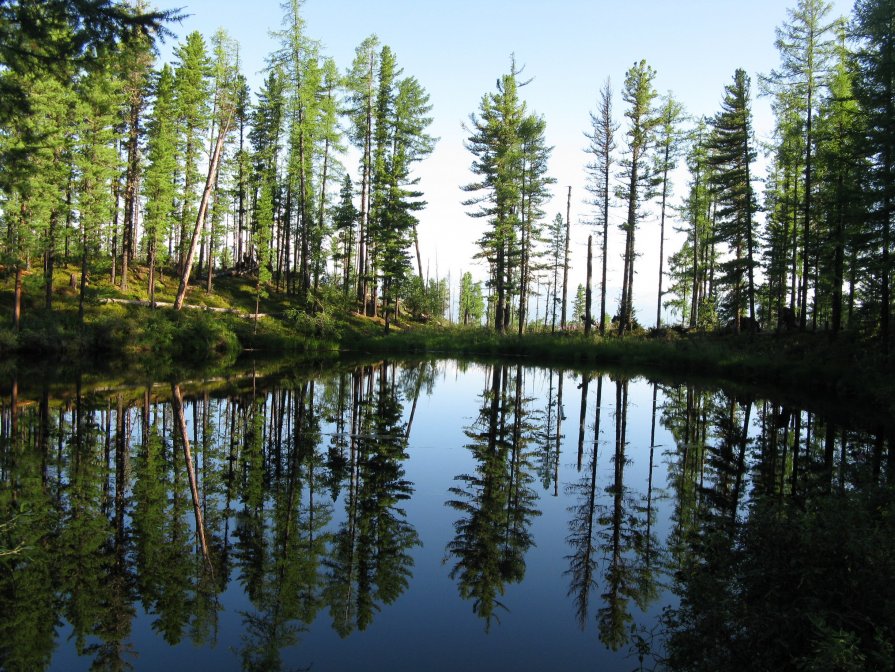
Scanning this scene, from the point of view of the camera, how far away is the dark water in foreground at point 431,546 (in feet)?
12.7

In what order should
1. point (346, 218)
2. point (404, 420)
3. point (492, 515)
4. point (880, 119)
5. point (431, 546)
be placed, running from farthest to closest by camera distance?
point (346, 218)
point (880, 119)
point (404, 420)
point (492, 515)
point (431, 546)

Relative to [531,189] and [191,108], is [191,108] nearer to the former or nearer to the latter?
[191,108]

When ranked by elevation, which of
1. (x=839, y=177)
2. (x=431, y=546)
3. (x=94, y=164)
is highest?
(x=94, y=164)

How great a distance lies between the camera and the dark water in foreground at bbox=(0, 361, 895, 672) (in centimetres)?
387

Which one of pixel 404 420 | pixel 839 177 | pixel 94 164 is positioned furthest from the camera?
pixel 94 164

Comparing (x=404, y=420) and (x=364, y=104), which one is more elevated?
(x=364, y=104)

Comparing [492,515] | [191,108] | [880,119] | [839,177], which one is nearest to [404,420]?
[492,515]

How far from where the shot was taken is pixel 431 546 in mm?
6449

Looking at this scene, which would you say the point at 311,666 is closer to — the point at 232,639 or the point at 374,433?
the point at 232,639

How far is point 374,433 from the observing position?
11938 millimetres

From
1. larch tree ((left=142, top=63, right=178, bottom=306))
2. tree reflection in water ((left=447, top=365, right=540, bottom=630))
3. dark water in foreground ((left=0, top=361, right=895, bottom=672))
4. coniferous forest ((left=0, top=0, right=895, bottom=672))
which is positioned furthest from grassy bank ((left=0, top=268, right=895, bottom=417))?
tree reflection in water ((left=447, top=365, right=540, bottom=630))

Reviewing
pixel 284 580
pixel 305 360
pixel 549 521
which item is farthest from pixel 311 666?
pixel 305 360

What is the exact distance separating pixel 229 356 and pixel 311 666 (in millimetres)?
25713

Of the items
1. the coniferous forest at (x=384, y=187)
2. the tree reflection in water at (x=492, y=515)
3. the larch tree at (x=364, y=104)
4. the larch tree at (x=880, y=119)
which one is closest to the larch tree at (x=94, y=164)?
the coniferous forest at (x=384, y=187)
